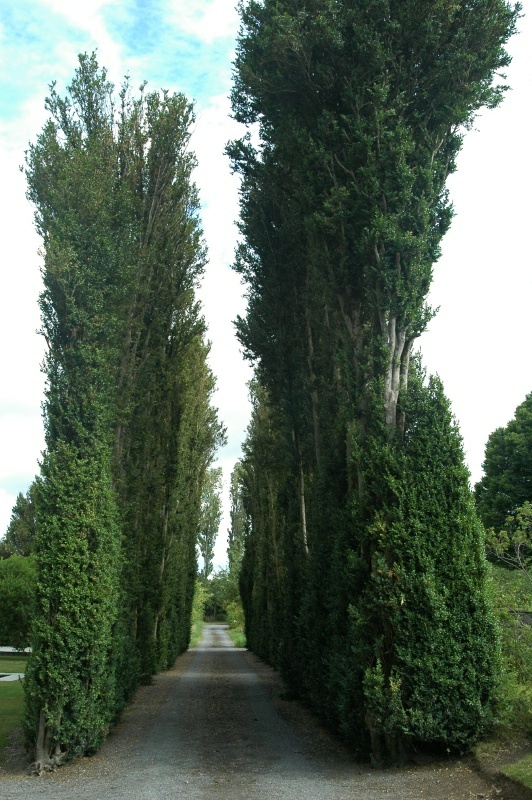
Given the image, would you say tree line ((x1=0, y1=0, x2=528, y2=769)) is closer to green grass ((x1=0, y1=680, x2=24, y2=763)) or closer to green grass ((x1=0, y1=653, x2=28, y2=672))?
green grass ((x1=0, y1=680, x2=24, y2=763))

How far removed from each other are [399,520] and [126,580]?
7.40 meters

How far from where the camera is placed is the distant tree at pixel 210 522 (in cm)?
5203

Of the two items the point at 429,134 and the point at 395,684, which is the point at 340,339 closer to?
the point at 429,134

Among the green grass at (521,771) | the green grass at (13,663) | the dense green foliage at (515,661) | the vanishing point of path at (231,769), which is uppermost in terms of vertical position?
the dense green foliage at (515,661)

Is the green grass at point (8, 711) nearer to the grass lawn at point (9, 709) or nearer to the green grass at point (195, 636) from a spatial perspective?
the grass lawn at point (9, 709)

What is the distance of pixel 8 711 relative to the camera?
1476 centimetres

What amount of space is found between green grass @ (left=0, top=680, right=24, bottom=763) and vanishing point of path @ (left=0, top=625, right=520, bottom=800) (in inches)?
71.1

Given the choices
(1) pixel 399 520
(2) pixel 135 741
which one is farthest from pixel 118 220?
(2) pixel 135 741

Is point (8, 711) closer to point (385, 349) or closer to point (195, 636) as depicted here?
point (385, 349)

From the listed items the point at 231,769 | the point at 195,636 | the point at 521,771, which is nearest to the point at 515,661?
the point at 521,771

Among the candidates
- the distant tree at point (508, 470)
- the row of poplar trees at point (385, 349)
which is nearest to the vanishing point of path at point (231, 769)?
the row of poplar trees at point (385, 349)

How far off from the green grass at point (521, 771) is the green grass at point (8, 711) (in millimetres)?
7290

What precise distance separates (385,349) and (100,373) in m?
4.66

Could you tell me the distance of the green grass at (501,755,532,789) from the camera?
689 centimetres
